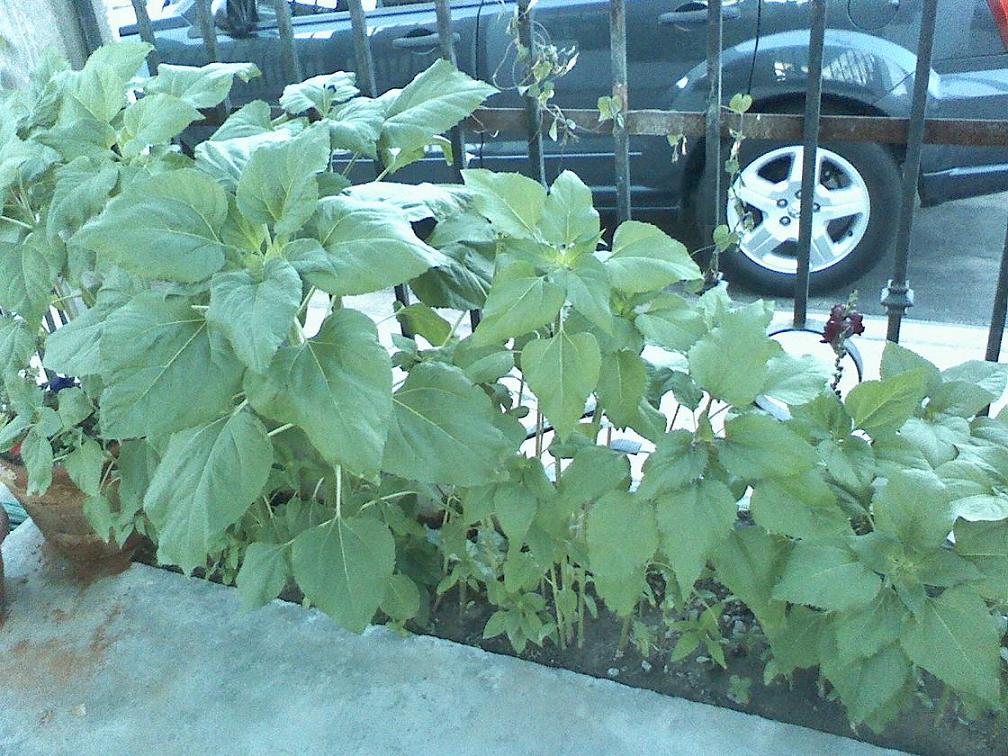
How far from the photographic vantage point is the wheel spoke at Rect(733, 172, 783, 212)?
426 centimetres

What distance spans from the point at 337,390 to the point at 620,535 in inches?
24.5

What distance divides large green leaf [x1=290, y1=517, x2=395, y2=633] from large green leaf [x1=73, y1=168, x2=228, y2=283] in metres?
0.66

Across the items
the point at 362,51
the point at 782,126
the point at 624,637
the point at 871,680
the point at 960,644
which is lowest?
the point at 624,637

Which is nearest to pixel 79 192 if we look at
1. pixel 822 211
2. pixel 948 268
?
pixel 822 211

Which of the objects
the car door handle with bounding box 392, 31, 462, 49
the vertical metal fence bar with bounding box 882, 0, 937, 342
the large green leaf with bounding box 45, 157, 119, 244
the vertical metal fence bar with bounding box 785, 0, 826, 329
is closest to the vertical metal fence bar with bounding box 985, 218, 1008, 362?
the vertical metal fence bar with bounding box 882, 0, 937, 342

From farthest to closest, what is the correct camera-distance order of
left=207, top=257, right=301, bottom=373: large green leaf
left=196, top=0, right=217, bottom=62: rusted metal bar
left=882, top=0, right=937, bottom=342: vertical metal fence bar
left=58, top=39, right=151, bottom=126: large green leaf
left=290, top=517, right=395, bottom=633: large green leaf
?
left=196, top=0, right=217, bottom=62: rusted metal bar
left=58, top=39, right=151, bottom=126: large green leaf
left=882, top=0, right=937, bottom=342: vertical metal fence bar
left=290, top=517, right=395, bottom=633: large green leaf
left=207, top=257, right=301, bottom=373: large green leaf

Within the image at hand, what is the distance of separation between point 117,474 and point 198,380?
100 cm

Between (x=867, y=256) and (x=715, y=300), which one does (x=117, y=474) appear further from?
(x=867, y=256)

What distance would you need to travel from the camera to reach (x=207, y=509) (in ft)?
5.82

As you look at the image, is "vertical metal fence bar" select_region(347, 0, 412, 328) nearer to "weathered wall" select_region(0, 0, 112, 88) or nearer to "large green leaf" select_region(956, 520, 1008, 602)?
"weathered wall" select_region(0, 0, 112, 88)

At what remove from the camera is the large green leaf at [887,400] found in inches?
73.1

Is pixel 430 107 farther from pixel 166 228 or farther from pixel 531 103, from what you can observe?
pixel 166 228

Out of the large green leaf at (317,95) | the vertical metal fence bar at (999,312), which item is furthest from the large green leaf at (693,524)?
the large green leaf at (317,95)

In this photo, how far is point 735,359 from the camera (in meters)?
1.77
